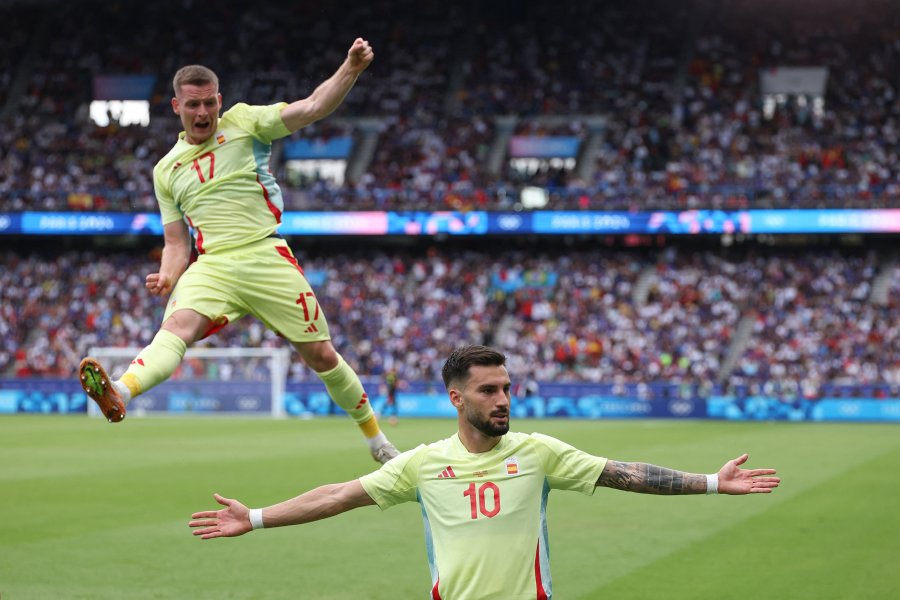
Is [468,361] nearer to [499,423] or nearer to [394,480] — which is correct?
[499,423]

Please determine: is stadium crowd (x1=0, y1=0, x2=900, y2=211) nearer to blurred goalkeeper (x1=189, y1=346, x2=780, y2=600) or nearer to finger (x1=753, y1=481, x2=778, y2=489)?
blurred goalkeeper (x1=189, y1=346, x2=780, y2=600)

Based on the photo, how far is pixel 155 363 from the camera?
719 centimetres

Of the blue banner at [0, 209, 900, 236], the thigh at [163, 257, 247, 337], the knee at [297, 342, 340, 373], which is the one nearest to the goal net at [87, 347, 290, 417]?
the blue banner at [0, 209, 900, 236]

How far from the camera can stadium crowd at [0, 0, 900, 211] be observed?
134 feet

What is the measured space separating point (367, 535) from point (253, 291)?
4.27 metres

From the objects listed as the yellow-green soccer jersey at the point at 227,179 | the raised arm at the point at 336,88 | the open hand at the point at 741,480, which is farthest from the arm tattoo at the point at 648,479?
the yellow-green soccer jersey at the point at 227,179

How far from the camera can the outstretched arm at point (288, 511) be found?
17.4ft

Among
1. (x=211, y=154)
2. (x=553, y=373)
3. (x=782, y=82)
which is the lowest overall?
(x=553, y=373)

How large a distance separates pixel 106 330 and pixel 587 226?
54.8 ft

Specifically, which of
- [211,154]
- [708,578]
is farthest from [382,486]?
[708,578]

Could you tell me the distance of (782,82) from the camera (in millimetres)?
43125

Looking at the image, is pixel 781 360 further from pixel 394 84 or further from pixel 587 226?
pixel 394 84

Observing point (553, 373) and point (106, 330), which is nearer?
point (553, 373)

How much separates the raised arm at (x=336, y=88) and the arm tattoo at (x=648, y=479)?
109 inches
